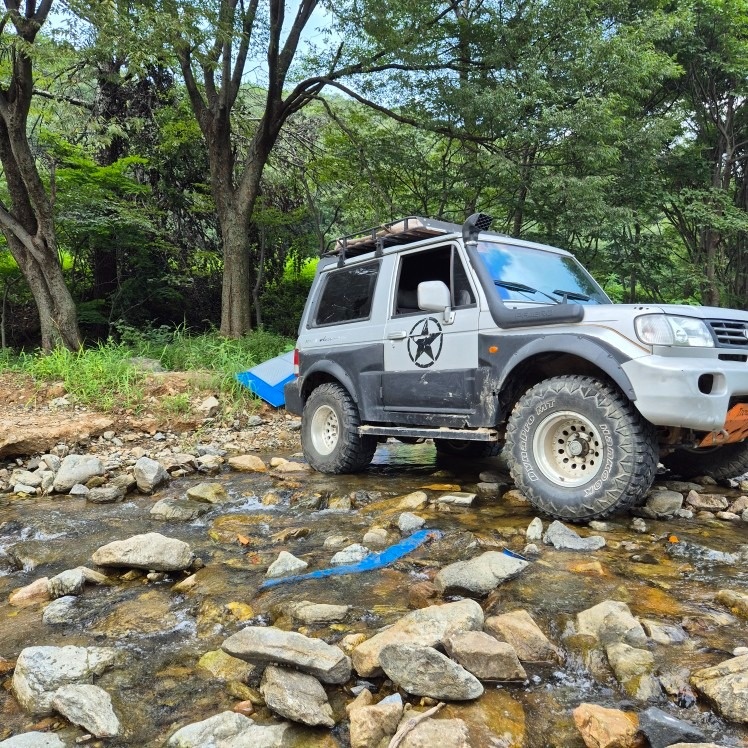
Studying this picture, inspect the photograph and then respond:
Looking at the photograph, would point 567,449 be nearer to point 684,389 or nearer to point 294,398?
point 684,389

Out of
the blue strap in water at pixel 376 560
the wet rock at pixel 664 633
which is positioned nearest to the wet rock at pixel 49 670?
the blue strap in water at pixel 376 560

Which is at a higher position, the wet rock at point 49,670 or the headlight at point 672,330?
the headlight at point 672,330

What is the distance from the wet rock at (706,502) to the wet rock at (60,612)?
3958 millimetres

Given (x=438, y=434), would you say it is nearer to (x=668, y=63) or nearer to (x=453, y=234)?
(x=453, y=234)

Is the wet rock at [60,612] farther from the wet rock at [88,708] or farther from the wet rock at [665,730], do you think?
the wet rock at [665,730]

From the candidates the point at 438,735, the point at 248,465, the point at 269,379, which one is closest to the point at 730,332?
the point at 438,735

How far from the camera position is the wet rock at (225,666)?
2.11 metres

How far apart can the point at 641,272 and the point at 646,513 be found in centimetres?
1199

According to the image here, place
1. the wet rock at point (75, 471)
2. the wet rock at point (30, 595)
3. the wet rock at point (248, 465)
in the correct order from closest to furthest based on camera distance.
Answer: the wet rock at point (30, 595), the wet rock at point (75, 471), the wet rock at point (248, 465)

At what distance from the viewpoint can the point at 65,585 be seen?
293 cm

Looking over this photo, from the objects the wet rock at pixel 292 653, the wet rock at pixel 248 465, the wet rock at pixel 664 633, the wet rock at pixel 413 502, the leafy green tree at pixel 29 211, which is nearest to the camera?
the wet rock at pixel 292 653

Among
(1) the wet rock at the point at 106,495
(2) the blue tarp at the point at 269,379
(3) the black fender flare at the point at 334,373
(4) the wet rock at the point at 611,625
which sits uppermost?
(3) the black fender flare at the point at 334,373

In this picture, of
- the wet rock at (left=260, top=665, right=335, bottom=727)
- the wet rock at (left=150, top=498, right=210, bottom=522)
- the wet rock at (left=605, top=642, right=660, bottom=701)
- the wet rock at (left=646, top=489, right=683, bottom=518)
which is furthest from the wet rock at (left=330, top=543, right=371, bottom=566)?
the wet rock at (left=646, top=489, right=683, bottom=518)

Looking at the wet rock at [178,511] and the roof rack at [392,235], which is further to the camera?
the roof rack at [392,235]
